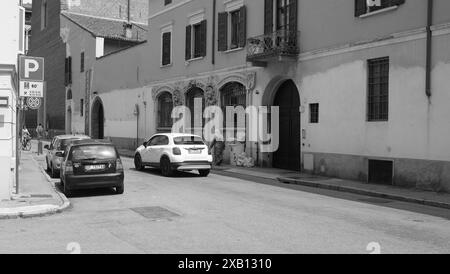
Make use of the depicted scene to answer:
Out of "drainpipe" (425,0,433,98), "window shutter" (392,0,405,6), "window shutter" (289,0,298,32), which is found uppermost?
"window shutter" (289,0,298,32)

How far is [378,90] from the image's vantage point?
1623 cm

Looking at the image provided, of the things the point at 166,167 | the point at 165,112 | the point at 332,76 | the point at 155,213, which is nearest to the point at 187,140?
the point at 166,167

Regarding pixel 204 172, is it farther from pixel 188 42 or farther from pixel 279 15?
pixel 188 42

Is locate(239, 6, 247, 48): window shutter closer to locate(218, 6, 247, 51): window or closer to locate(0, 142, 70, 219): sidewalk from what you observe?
locate(218, 6, 247, 51): window

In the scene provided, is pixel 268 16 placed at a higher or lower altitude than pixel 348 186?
higher

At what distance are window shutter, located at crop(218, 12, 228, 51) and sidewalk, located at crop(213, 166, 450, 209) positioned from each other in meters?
6.40

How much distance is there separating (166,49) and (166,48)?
6 centimetres

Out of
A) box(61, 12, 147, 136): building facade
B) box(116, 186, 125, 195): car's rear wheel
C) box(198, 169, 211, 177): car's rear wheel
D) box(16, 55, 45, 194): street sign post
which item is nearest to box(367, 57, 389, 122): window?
box(198, 169, 211, 177): car's rear wheel

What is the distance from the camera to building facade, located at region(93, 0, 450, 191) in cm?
1442

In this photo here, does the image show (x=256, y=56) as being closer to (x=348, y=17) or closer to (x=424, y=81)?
(x=348, y=17)

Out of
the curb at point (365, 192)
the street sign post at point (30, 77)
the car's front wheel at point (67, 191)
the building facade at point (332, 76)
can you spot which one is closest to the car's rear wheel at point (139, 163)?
the building facade at point (332, 76)

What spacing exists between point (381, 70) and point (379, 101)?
39.8 inches
